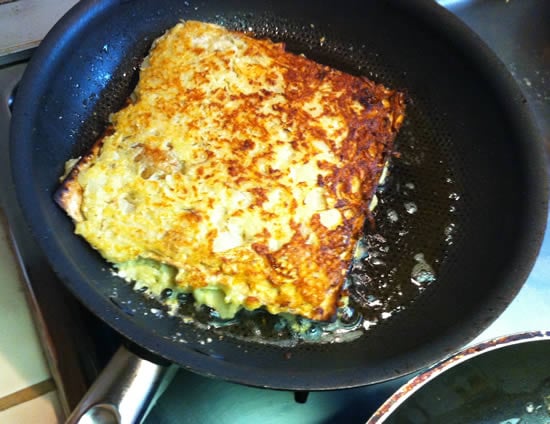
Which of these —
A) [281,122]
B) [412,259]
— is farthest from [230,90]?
[412,259]

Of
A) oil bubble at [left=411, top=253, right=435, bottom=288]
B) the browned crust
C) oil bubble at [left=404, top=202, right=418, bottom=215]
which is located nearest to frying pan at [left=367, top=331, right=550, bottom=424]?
oil bubble at [left=411, top=253, right=435, bottom=288]

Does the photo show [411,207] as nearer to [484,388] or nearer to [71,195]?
[484,388]

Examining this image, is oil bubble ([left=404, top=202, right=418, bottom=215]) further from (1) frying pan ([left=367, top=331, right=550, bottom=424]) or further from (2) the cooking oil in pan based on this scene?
(1) frying pan ([left=367, top=331, right=550, bottom=424])

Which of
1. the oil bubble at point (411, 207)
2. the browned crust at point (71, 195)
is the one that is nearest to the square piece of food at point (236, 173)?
the browned crust at point (71, 195)

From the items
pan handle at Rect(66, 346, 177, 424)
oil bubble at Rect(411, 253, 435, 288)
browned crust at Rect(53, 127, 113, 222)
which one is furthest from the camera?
oil bubble at Rect(411, 253, 435, 288)

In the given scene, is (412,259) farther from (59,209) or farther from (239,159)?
(59,209)

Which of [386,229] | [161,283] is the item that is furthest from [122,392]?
[386,229]
